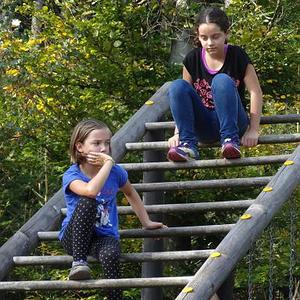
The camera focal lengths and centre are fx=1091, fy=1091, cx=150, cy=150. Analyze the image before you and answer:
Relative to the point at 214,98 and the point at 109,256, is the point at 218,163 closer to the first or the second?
the point at 214,98

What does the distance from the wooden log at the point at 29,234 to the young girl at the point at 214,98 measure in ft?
2.40

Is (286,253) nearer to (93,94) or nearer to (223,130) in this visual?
(93,94)

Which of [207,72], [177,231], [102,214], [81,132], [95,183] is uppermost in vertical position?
[207,72]

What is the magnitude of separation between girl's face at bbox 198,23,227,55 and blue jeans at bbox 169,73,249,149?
26 cm

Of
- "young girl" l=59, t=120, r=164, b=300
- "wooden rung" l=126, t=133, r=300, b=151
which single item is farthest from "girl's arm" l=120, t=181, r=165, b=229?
"wooden rung" l=126, t=133, r=300, b=151

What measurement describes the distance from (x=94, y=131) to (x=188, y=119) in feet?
2.76

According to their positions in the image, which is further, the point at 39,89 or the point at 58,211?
the point at 39,89

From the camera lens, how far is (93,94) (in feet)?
29.4

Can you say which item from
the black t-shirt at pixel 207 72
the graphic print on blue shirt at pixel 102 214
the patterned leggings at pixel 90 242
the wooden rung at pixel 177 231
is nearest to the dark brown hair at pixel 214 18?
the black t-shirt at pixel 207 72

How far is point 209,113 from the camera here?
251 inches

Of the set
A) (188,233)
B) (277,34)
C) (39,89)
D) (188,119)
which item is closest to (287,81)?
(277,34)

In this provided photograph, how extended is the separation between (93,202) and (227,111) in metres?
1.11

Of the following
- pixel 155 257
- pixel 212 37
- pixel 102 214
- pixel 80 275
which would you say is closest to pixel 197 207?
pixel 155 257

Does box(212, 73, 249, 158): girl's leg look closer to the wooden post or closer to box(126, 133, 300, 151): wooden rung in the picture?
box(126, 133, 300, 151): wooden rung
